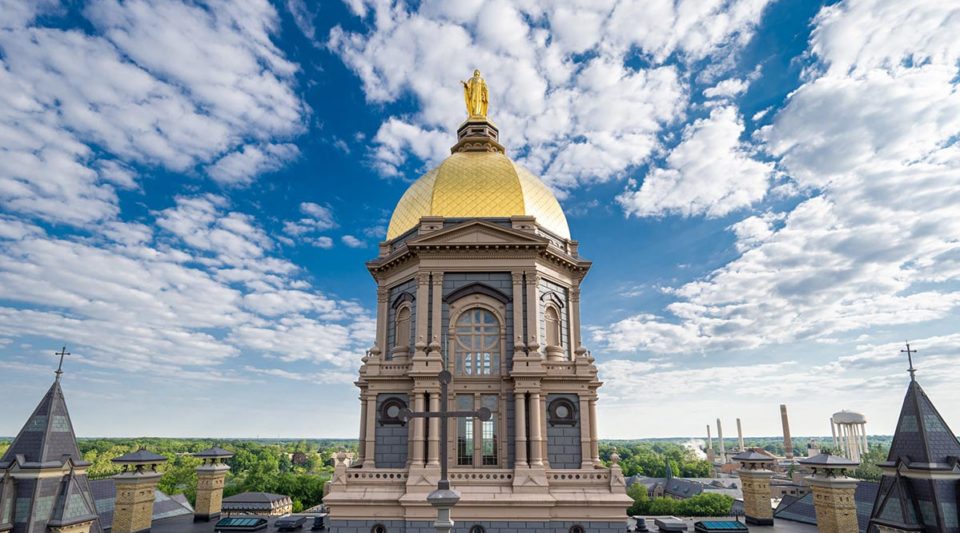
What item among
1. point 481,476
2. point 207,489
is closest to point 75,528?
point 207,489

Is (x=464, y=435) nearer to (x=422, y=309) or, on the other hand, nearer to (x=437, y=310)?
(x=437, y=310)

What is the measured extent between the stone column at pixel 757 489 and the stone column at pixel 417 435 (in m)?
17.7

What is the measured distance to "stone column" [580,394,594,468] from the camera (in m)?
24.5

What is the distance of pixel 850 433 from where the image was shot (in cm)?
11444

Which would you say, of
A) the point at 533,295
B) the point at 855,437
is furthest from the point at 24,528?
the point at 855,437

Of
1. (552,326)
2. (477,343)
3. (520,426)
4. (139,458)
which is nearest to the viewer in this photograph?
(520,426)

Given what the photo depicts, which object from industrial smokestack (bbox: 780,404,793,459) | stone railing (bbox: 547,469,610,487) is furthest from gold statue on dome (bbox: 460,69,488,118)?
industrial smokestack (bbox: 780,404,793,459)

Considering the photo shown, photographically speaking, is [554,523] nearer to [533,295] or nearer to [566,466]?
[566,466]

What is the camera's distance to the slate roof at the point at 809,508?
31091 millimetres

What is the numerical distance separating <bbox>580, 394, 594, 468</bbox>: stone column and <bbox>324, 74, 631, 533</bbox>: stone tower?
0.06 m

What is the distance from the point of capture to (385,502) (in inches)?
882

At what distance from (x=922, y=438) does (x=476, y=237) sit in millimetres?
19968

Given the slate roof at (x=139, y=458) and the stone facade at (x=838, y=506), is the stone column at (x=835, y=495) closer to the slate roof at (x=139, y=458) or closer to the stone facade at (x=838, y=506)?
the stone facade at (x=838, y=506)

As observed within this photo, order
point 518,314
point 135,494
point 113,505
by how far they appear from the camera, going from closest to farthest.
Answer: point 518,314 < point 135,494 < point 113,505
